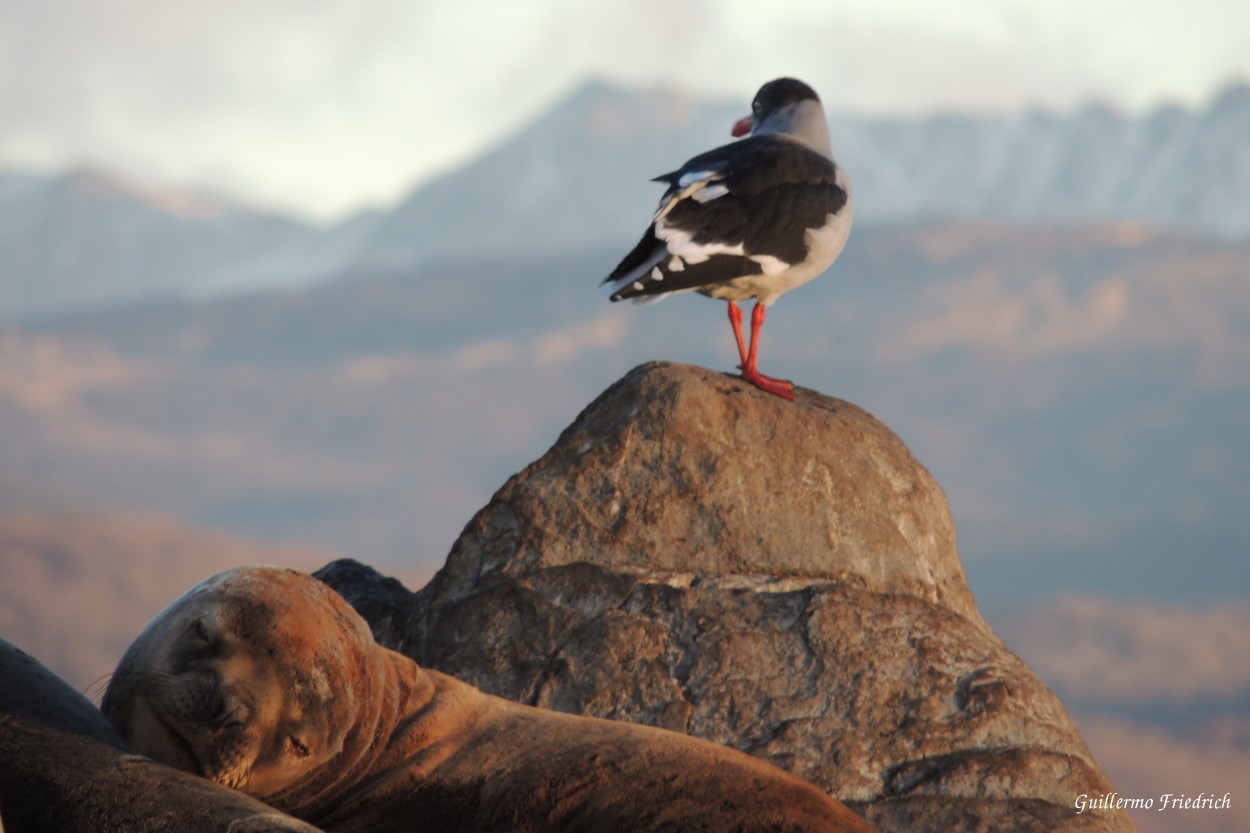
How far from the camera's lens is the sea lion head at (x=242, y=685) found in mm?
6496

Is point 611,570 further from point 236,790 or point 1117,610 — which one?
point 1117,610

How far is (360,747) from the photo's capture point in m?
6.97

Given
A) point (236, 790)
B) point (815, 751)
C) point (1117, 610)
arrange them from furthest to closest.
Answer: point (1117, 610) → point (815, 751) → point (236, 790)

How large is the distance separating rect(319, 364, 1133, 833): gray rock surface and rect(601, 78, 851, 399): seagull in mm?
722

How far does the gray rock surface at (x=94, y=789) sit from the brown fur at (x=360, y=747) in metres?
0.19

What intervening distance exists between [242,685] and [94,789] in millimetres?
619

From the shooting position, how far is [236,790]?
255 inches

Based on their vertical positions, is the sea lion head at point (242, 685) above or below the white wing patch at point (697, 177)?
below

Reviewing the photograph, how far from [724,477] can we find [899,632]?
1.30 meters

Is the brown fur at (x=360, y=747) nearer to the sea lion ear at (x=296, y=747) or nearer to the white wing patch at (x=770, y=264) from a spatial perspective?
the sea lion ear at (x=296, y=747)

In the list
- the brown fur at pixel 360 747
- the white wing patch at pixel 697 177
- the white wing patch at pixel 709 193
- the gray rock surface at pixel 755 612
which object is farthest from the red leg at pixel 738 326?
the brown fur at pixel 360 747

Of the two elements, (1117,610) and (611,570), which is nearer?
(611,570)

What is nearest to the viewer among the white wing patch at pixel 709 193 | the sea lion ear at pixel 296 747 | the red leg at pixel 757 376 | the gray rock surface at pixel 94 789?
the gray rock surface at pixel 94 789

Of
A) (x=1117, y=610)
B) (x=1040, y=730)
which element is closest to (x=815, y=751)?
(x=1040, y=730)
